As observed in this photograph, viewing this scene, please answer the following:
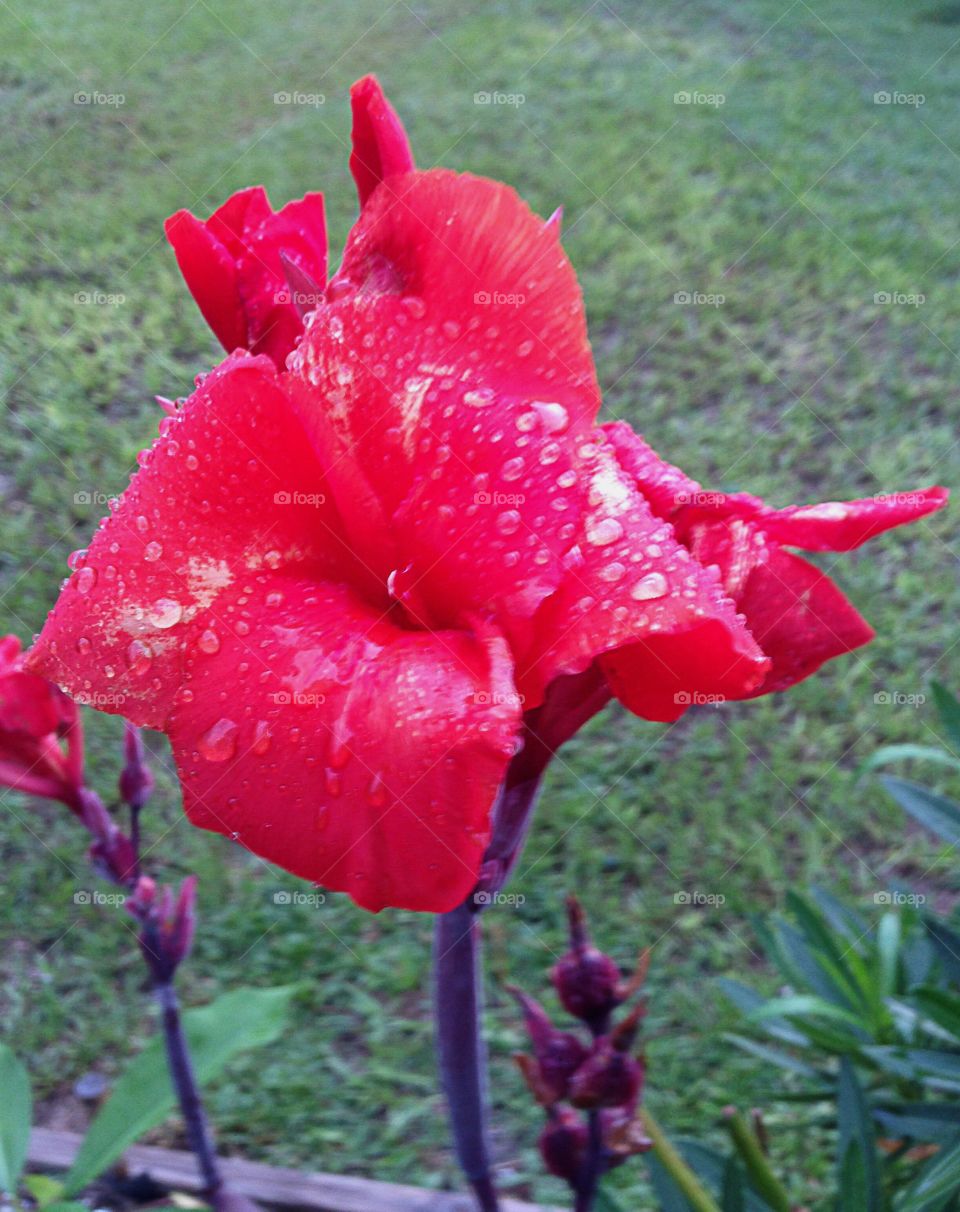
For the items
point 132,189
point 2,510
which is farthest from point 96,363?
point 132,189

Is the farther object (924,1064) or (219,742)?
(924,1064)

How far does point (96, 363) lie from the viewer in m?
2.46

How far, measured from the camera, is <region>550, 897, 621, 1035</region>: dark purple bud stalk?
0.64m

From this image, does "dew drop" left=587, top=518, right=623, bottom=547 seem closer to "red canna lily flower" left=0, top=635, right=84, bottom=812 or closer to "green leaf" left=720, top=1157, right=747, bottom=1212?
"red canna lily flower" left=0, top=635, right=84, bottom=812

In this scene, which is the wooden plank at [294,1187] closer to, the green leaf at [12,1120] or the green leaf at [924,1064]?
the green leaf at [12,1120]

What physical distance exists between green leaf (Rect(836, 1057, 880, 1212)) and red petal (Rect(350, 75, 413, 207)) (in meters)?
0.75

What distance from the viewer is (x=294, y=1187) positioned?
117cm

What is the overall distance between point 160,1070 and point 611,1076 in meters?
0.55

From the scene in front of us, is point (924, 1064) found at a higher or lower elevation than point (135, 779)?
lower

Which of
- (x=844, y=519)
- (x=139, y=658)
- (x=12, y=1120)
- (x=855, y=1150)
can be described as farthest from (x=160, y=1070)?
(x=844, y=519)

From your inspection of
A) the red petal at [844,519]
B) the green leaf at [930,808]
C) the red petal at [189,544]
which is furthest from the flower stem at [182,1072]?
the green leaf at [930,808]

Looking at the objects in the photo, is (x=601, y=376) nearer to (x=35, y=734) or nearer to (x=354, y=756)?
(x=35, y=734)

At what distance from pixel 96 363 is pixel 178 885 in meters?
1.30

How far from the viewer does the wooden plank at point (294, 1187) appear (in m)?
1.15
